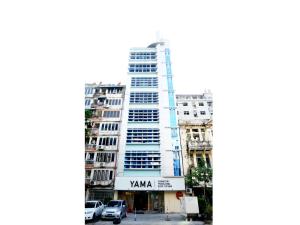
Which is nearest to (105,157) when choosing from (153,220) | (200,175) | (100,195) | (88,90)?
(100,195)

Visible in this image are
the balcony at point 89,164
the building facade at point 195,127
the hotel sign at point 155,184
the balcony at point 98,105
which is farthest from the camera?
the balcony at point 98,105

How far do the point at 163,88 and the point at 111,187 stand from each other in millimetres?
1854

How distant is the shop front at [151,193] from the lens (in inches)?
162

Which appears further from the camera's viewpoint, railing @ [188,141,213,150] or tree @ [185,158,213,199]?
railing @ [188,141,213,150]

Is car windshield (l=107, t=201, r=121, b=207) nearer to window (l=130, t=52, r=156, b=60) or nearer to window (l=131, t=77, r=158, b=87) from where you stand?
window (l=131, t=77, r=158, b=87)

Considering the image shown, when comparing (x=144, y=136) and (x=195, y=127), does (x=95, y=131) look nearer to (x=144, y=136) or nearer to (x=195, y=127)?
(x=144, y=136)

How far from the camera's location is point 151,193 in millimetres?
4277

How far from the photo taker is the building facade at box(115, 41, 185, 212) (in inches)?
167

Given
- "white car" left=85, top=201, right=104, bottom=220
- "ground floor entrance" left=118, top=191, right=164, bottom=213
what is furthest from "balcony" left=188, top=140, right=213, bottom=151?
"white car" left=85, top=201, right=104, bottom=220

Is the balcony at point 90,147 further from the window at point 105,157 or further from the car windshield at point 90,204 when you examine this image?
the car windshield at point 90,204

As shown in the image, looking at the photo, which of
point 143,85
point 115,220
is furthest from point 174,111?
point 115,220

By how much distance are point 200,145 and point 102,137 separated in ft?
5.83

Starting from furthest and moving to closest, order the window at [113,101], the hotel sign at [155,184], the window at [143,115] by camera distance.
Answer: the window at [113,101] → the window at [143,115] → the hotel sign at [155,184]

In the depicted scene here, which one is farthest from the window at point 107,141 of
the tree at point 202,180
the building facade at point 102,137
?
the tree at point 202,180
